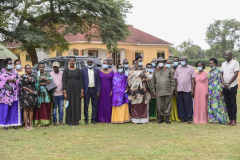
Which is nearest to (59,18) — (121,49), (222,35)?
(121,49)

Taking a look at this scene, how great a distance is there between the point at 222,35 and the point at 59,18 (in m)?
50.5

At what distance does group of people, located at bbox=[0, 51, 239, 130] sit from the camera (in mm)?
8797

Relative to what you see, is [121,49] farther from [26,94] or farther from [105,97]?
[26,94]

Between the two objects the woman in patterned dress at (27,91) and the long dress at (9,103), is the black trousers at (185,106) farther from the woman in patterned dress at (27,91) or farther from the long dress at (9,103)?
the long dress at (9,103)

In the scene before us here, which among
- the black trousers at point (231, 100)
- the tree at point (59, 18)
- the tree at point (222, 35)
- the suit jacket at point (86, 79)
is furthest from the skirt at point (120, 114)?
the tree at point (222, 35)

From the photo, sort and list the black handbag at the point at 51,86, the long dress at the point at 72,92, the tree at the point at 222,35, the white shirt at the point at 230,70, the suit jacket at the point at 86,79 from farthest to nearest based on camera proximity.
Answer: the tree at the point at 222,35, the suit jacket at the point at 86,79, the long dress at the point at 72,92, the white shirt at the point at 230,70, the black handbag at the point at 51,86

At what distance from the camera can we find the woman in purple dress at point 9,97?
8430 millimetres

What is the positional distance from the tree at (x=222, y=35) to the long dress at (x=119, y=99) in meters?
→ 58.7

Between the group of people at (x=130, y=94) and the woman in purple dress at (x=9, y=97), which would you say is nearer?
the woman in purple dress at (x=9, y=97)

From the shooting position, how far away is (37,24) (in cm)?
2262

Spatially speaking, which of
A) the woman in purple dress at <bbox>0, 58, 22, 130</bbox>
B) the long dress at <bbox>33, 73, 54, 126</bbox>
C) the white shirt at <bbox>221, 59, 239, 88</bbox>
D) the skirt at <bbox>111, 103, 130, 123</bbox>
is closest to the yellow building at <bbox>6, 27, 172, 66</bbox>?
the skirt at <bbox>111, 103, 130, 123</bbox>

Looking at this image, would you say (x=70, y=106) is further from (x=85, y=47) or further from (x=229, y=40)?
(x=229, y=40)

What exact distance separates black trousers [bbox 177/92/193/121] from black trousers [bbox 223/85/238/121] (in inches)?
40.9

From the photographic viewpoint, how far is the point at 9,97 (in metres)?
8.48
